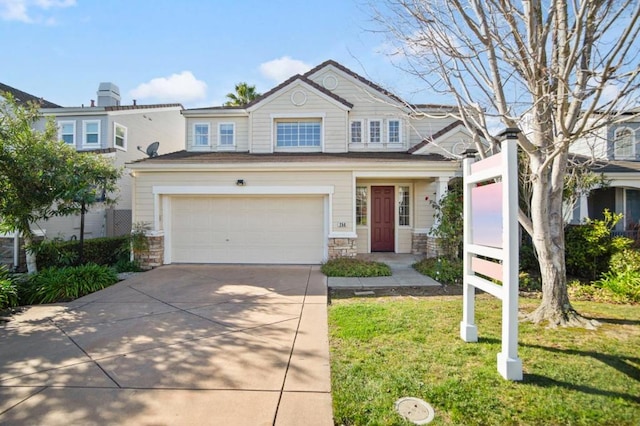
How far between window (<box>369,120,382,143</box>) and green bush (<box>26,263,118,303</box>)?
9.89 metres

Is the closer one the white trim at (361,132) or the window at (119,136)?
the white trim at (361,132)

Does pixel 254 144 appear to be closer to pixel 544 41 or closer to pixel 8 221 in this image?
pixel 8 221

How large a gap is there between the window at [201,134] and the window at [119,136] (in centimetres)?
432

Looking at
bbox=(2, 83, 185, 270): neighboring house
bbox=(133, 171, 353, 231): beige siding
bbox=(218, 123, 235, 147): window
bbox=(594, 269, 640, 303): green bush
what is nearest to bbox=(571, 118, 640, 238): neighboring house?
bbox=(594, 269, 640, 303): green bush

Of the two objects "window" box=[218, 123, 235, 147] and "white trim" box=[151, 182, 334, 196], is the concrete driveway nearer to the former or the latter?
"white trim" box=[151, 182, 334, 196]

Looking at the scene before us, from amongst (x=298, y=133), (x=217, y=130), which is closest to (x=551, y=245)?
(x=298, y=133)

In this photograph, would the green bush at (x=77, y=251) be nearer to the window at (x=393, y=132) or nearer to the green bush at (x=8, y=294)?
the green bush at (x=8, y=294)

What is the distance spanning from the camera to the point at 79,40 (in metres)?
8.14

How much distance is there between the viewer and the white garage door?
31.5ft

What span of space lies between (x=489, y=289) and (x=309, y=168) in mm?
6442

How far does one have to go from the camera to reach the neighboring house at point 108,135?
1270 centimetres

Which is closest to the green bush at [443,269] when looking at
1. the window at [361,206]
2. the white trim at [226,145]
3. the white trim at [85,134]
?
the window at [361,206]

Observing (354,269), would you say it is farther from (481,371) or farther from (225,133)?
(225,133)

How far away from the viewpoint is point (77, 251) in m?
8.90
